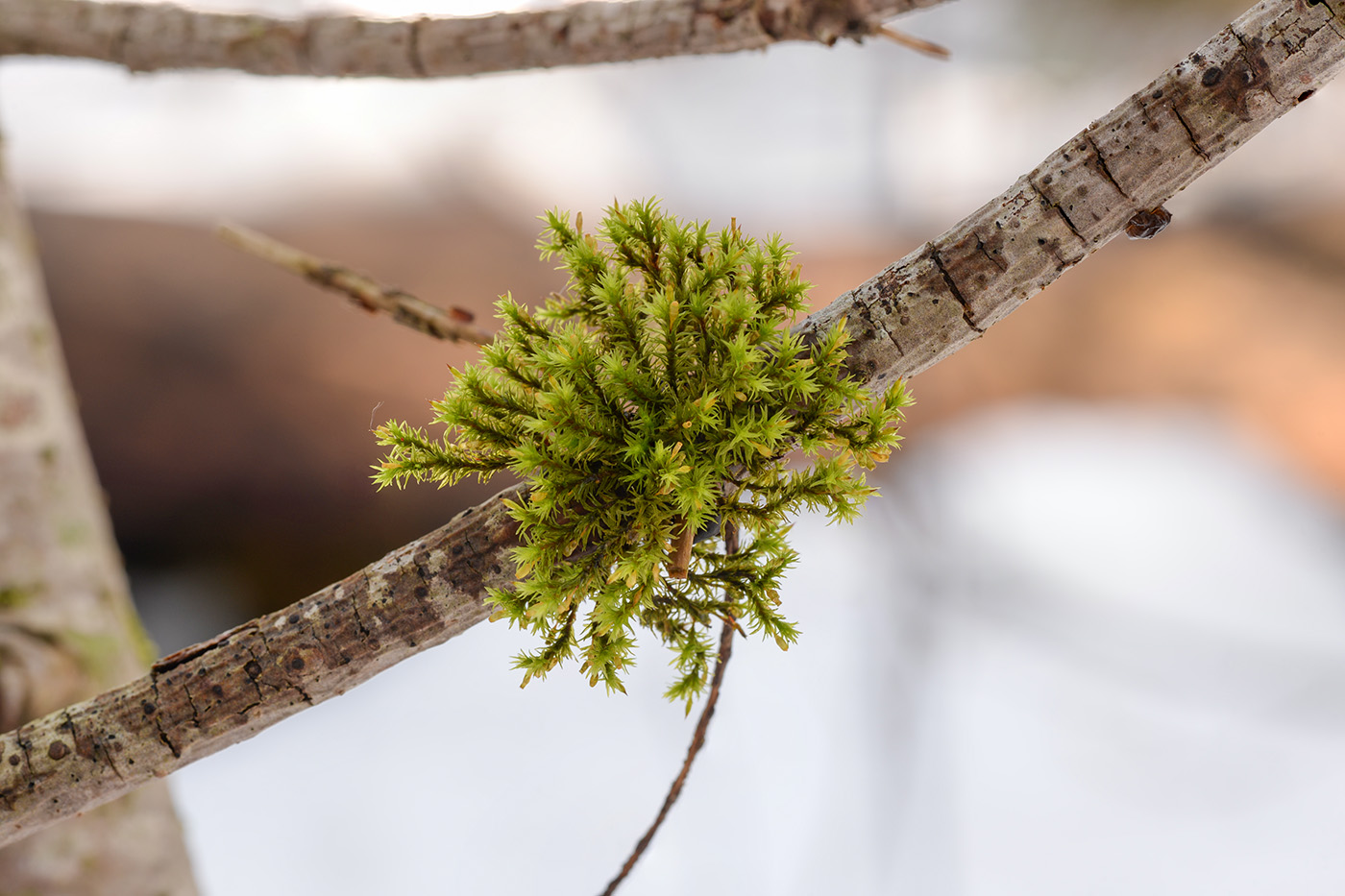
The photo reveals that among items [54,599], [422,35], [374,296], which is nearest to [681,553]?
[374,296]

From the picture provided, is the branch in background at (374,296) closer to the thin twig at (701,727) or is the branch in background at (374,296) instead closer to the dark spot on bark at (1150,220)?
the thin twig at (701,727)

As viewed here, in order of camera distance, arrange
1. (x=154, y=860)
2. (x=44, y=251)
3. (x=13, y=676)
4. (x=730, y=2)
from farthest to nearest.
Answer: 1. (x=44, y=251)
2. (x=154, y=860)
3. (x=13, y=676)
4. (x=730, y=2)

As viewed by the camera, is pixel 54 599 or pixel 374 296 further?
pixel 54 599

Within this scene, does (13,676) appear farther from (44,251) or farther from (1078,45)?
(1078,45)

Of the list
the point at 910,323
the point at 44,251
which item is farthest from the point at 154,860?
the point at 44,251

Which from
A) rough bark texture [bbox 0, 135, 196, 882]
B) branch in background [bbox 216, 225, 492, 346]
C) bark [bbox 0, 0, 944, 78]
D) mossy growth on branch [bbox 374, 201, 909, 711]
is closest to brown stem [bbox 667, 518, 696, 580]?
mossy growth on branch [bbox 374, 201, 909, 711]

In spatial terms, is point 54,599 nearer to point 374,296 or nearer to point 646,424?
point 374,296

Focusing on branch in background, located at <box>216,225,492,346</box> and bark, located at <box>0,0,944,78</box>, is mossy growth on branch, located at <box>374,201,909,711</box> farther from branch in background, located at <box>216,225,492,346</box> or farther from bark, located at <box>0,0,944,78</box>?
bark, located at <box>0,0,944,78</box>
